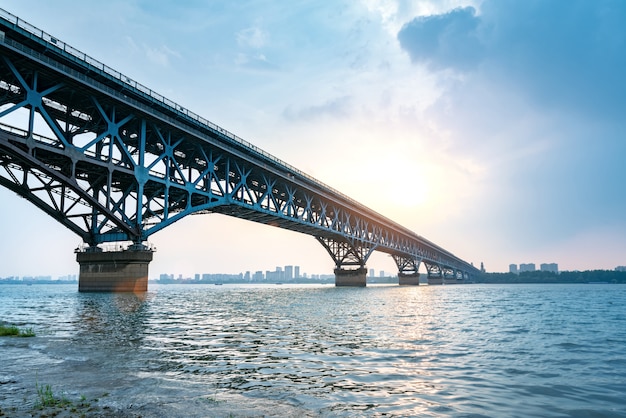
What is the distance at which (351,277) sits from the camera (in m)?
109

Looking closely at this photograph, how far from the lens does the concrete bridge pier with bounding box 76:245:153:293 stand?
43656 millimetres

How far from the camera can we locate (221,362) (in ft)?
36.6

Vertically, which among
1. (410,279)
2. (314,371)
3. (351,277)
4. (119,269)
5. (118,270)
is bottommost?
(410,279)

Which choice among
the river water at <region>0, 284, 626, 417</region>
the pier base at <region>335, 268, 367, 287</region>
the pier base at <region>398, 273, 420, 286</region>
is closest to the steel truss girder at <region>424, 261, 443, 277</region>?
the pier base at <region>398, 273, 420, 286</region>

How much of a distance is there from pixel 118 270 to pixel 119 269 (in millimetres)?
145

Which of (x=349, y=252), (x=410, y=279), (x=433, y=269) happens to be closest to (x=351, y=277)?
(x=349, y=252)

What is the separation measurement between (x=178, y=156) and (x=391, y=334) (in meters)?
45.3

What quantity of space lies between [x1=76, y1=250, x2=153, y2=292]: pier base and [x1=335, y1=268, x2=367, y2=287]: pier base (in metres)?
67.7

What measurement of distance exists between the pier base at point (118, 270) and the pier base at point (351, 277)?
2666 inches

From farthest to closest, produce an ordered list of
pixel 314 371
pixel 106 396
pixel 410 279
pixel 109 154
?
pixel 410 279, pixel 109 154, pixel 314 371, pixel 106 396

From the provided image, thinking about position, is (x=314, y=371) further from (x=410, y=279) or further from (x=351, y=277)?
(x=410, y=279)

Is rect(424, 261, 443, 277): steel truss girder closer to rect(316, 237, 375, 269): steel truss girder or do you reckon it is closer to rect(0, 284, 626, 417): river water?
rect(316, 237, 375, 269): steel truss girder

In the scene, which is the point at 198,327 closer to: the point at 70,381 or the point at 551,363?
the point at 70,381

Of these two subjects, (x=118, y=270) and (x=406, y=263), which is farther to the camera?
(x=406, y=263)
